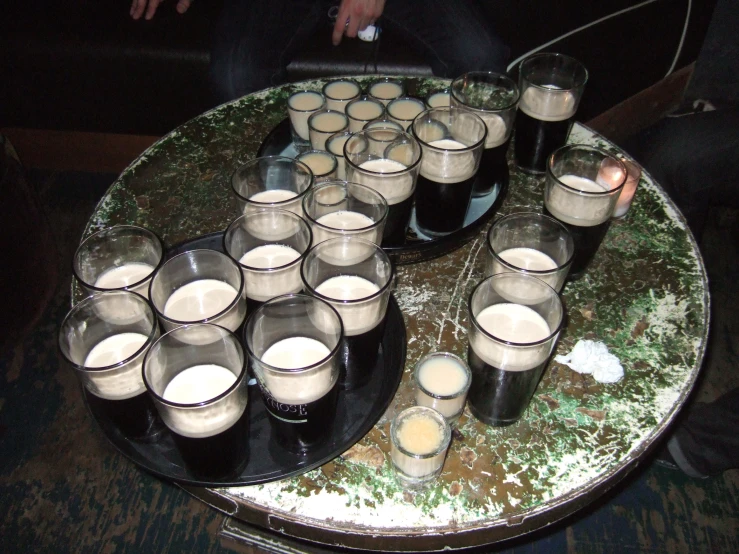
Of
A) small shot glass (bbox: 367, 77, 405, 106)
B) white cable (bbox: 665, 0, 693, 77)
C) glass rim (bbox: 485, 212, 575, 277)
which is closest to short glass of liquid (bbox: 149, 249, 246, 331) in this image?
glass rim (bbox: 485, 212, 575, 277)

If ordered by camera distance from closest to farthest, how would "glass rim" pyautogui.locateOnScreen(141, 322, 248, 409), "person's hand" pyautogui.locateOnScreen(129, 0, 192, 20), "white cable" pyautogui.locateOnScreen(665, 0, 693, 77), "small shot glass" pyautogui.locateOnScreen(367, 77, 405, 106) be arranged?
"glass rim" pyautogui.locateOnScreen(141, 322, 248, 409) < "small shot glass" pyautogui.locateOnScreen(367, 77, 405, 106) < "person's hand" pyautogui.locateOnScreen(129, 0, 192, 20) < "white cable" pyautogui.locateOnScreen(665, 0, 693, 77)

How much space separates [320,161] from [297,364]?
0.47 m

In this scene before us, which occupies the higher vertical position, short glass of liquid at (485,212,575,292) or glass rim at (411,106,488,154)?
glass rim at (411,106,488,154)

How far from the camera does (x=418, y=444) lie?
785 mm

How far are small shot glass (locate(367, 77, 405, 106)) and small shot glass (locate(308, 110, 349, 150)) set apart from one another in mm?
147

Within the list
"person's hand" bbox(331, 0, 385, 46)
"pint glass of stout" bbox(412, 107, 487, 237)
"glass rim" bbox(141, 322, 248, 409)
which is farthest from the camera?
"person's hand" bbox(331, 0, 385, 46)

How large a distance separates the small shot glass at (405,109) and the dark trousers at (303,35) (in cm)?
76

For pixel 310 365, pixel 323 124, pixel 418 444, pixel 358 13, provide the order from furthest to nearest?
pixel 358 13, pixel 323 124, pixel 418 444, pixel 310 365

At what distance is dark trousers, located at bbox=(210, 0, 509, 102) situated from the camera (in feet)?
6.29

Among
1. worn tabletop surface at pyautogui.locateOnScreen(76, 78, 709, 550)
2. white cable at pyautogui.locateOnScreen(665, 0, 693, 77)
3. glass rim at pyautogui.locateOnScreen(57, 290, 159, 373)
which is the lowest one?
white cable at pyautogui.locateOnScreen(665, 0, 693, 77)

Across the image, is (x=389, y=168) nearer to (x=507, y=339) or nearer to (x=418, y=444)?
(x=507, y=339)

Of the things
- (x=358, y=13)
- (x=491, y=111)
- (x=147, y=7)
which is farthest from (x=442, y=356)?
(x=147, y=7)

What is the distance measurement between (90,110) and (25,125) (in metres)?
0.31

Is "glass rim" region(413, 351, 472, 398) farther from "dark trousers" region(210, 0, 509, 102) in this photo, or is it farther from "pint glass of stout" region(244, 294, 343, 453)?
"dark trousers" region(210, 0, 509, 102)
